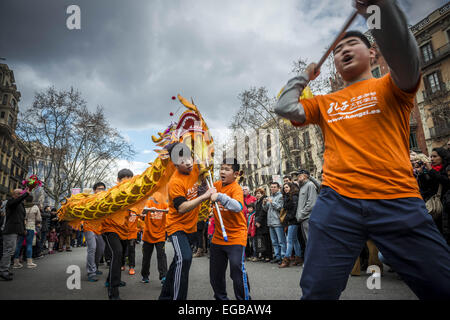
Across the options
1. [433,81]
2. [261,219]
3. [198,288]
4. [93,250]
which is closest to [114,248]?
[198,288]

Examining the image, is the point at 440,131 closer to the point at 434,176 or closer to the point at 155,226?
the point at 434,176

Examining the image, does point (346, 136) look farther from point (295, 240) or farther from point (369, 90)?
point (295, 240)

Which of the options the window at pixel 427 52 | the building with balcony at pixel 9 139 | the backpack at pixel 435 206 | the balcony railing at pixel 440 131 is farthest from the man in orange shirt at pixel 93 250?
the window at pixel 427 52

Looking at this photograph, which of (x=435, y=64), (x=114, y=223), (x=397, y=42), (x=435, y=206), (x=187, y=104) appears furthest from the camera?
(x=435, y=64)

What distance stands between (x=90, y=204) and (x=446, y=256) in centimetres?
467

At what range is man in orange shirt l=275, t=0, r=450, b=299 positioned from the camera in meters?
1.39

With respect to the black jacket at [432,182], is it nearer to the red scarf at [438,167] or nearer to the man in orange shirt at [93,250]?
the red scarf at [438,167]

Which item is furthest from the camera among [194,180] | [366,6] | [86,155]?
[86,155]

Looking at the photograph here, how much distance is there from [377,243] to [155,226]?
468 centimetres

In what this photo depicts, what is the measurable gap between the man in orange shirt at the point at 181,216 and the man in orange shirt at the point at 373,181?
175 cm

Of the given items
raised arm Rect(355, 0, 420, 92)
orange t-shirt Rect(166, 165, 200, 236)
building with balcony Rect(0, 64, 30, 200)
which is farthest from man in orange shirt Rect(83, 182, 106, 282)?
building with balcony Rect(0, 64, 30, 200)

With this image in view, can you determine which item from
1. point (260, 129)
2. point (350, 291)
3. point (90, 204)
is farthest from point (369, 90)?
point (260, 129)

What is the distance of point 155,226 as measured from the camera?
5.60m

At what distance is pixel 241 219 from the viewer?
11.3 ft
